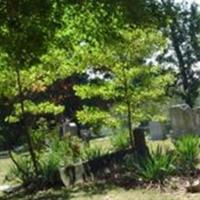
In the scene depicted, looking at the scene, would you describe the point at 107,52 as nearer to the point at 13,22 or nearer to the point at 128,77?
the point at 128,77

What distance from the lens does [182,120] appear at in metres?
24.9

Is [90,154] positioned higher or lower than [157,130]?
lower

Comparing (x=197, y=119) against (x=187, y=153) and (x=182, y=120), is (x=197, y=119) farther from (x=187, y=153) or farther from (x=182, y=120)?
(x=187, y=153)

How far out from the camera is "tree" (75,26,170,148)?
16.4 m

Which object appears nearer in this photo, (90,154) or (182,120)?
(90,154)

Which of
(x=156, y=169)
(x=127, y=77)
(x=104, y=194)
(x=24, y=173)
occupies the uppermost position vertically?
(x=127, y=77)

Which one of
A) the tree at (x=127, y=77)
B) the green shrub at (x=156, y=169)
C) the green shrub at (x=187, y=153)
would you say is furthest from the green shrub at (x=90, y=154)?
the green shrub at (x=156, y=169)

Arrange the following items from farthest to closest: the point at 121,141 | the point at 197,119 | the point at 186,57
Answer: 1. the point at 186,57
2. the point at 197,119
3. the point at 121,141

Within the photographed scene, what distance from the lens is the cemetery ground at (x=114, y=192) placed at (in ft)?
38.0

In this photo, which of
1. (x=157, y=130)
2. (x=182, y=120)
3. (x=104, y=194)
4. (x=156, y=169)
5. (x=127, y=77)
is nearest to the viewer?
(x=104, y=194)

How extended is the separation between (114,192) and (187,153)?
2.78m

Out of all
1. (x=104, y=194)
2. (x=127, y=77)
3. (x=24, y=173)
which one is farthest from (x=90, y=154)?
(x=104, y=194)

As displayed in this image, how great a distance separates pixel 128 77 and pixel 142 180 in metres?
4.32

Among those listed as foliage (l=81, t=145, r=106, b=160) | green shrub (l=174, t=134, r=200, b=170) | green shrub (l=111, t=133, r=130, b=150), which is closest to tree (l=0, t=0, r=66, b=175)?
foliage (l=81, t=145, r=106, b=160)
